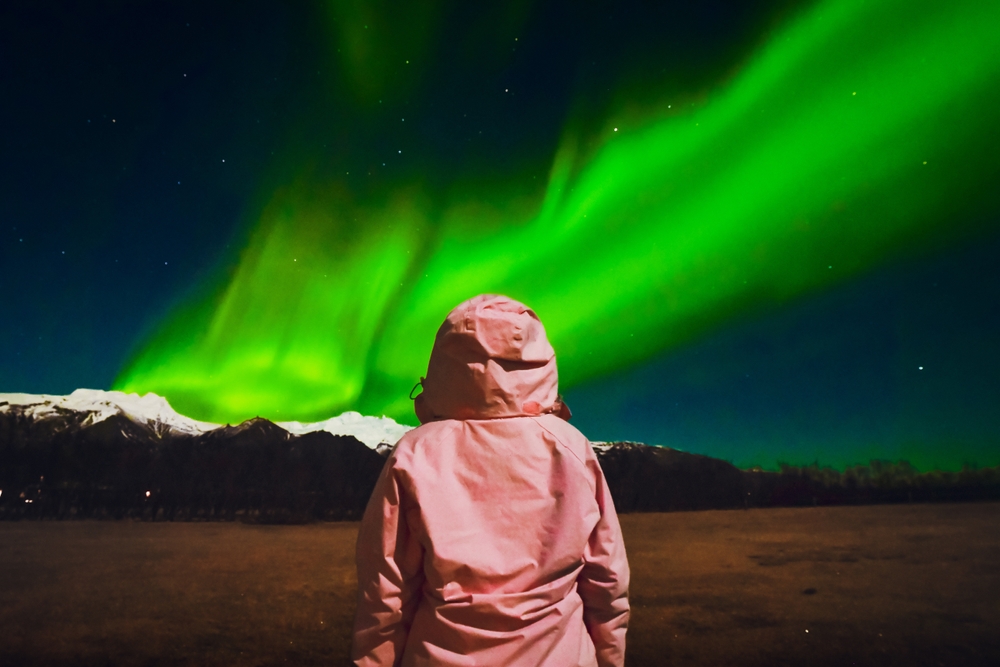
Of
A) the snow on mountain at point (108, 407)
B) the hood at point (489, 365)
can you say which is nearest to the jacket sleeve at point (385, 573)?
the hood at point (489, 365)

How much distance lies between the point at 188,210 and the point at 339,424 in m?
1.83

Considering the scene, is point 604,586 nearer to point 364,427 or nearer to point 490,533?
point 490,533

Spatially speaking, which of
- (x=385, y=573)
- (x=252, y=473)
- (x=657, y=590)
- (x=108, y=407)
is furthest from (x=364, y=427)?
(x=385, y=573)

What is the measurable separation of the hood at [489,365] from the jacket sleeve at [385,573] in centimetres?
21

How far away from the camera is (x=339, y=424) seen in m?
4.05

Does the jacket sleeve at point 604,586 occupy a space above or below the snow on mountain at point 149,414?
below

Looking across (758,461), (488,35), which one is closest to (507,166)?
(488,35)

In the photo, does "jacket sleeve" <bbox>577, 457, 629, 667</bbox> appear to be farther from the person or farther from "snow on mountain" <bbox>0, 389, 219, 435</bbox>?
"snow on mountain" <bbox>0, 389, 219, 435</bbox>

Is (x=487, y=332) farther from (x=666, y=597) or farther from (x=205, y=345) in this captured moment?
(x=205, y=345)

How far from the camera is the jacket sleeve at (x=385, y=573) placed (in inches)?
47.8

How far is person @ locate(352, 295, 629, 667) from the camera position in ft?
3.89

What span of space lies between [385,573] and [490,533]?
24 cm

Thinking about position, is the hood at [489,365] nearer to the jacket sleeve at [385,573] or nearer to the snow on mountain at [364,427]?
the jacket sleeve at [385,573]

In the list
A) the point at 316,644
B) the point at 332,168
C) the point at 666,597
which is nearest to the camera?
the point at 316,644
